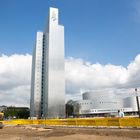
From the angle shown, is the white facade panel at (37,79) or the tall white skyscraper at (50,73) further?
the white facade panel at (37,79)

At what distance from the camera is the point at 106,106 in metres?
196

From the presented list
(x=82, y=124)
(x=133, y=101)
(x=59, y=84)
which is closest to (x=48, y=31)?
(x=59, y=84)

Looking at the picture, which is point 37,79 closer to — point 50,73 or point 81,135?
point 50,73

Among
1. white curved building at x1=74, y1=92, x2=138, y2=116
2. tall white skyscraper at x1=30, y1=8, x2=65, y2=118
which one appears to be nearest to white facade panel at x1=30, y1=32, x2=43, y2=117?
tall white skyscraper at x1=30, y1=8, x2=65, y2=118

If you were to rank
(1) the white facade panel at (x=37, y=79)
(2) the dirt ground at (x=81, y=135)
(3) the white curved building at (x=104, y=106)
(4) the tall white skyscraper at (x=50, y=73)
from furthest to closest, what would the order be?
1. (3) the white curved building at (x=104, y=106)
2. (1) the white facade panel at (x=37, y=79)
3. (4) the tall white skyscraper at (x=50, y=73)
4. (2) the dirt ground at (x=81, y=135)

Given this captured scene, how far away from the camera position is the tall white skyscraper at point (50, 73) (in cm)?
13925

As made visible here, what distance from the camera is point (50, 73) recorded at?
469 ft

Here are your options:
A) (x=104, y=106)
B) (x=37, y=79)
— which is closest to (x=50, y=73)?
(x=37, y=79)

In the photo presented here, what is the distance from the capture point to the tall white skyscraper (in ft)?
457

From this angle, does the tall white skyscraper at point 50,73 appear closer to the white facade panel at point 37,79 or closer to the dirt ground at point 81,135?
the white facade panel at point 37,79

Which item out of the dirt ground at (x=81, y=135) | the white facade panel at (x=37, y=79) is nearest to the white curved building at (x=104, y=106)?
the white facade panel at (x=37, y=79)

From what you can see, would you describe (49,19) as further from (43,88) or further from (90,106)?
(90,106)

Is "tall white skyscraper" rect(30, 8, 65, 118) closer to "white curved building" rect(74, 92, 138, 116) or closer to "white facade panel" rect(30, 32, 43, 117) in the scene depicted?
"white facade panel" rect(30, 32, 43, 117)

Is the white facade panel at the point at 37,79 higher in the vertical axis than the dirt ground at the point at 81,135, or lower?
higher
